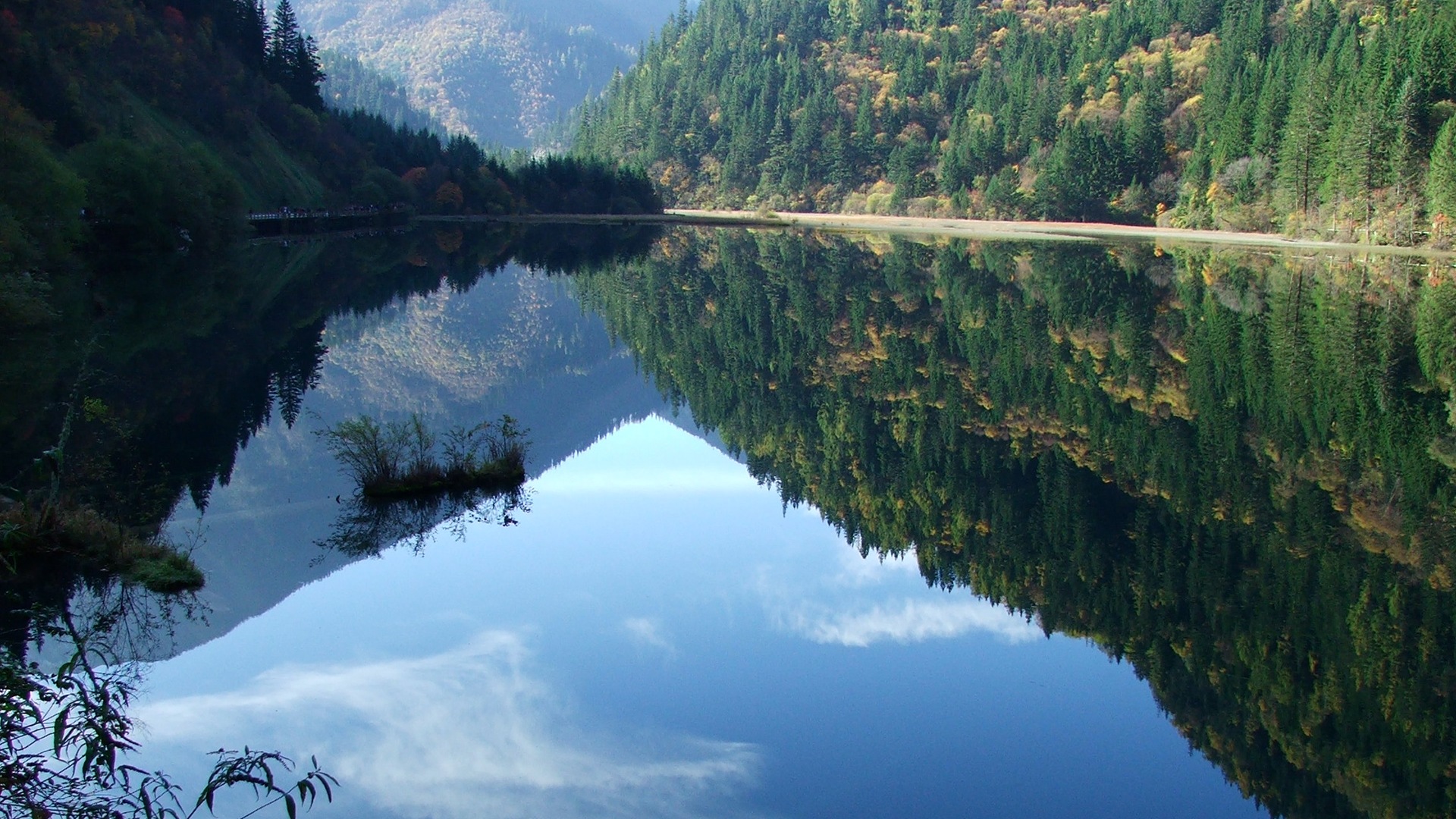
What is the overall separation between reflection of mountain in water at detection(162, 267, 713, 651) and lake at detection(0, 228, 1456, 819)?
4.2 inches

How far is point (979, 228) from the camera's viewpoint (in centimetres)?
10769

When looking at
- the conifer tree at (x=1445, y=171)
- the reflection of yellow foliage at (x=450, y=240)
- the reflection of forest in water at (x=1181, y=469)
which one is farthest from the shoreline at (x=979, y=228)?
the reflection of forest in water at (x=1181, y=469)

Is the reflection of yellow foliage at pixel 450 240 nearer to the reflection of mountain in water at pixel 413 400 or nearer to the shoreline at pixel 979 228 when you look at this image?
Result: the shoreline at pixel 979 228

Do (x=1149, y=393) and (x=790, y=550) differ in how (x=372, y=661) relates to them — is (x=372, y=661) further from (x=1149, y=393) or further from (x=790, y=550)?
(x=1149, y=393)

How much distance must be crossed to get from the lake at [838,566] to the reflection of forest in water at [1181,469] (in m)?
0.08

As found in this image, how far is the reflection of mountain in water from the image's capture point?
1435 centimetres

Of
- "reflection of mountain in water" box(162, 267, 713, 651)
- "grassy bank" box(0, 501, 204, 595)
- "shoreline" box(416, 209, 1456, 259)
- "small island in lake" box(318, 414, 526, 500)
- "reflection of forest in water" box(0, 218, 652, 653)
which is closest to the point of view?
"grassy bank" box(0, 501, 204, 595)

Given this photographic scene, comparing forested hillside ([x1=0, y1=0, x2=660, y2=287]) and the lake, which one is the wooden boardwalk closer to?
forested hillside ([x1=0, y1=0, x2=660, y2=287])

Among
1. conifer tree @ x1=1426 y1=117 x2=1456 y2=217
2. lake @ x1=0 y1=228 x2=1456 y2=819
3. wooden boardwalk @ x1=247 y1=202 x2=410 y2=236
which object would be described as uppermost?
wooden boardwalk @ x1=247 y1=202 x2=410 y2=236

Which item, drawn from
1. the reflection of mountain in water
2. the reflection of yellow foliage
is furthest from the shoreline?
the reflection of mountain in water

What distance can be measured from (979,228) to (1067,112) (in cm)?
2521

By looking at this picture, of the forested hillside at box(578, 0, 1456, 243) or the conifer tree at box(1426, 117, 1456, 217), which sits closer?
the conifer tree at box(1426, 117, 1456, 217)

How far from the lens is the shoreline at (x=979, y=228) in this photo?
71.9m

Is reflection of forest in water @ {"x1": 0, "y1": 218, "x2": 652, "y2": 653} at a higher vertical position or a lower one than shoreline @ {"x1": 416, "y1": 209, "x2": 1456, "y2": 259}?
lower
